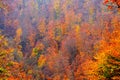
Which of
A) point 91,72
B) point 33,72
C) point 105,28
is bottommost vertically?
point 33,72

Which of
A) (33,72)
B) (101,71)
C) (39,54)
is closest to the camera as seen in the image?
(101,71)

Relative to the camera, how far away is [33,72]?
124562 millimetres

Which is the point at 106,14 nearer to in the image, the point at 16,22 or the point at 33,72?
the point at 16,22

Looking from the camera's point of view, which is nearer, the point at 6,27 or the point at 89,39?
the point at 89,39

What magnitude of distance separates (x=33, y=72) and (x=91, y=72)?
109 metres

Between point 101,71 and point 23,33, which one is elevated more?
point 101,71

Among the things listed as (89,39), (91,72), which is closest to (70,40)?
(89,39)

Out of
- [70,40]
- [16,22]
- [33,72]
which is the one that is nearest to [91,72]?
[33,72]

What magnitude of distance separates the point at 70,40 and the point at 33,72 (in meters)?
34.7

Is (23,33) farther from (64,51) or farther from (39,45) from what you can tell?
(64,51)

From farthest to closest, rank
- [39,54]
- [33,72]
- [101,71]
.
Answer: [39,54] < [33,72] < [101,71]

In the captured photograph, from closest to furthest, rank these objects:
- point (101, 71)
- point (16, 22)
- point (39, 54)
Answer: point (101, 71), point (39, 54), point (16, 22)

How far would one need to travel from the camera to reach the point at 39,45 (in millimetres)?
159500

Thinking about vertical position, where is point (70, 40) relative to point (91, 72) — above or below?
below
